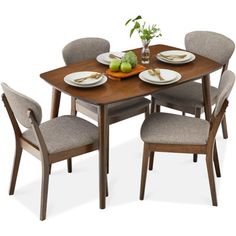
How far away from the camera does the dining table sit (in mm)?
3924

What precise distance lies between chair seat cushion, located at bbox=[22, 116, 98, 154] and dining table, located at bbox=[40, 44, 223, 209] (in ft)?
0.42

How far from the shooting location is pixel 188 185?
14.6 ft

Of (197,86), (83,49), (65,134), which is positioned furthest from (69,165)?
(197,86)

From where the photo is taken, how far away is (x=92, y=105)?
4.61 m

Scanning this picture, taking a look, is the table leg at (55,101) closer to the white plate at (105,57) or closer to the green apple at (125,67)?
the white plate at (105,57)

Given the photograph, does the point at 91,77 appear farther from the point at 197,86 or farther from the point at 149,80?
the point at 197,86

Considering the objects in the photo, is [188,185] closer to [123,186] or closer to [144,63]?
[123,186]

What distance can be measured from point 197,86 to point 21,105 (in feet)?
5.77

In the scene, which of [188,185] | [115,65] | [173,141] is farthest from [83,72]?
[188,185]

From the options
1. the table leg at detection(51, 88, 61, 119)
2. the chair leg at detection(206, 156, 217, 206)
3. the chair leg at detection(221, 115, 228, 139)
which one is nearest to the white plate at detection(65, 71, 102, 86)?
the table leg at detection(51, 88, 61, 119)

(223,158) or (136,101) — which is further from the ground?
(136,101)

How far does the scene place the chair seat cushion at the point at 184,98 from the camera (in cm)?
468

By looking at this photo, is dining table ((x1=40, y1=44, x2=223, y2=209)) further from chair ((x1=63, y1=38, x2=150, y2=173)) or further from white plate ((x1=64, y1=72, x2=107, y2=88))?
chair ((x1=63, y1=38, x2=150, y2=173))

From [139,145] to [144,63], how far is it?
31.8 inches
